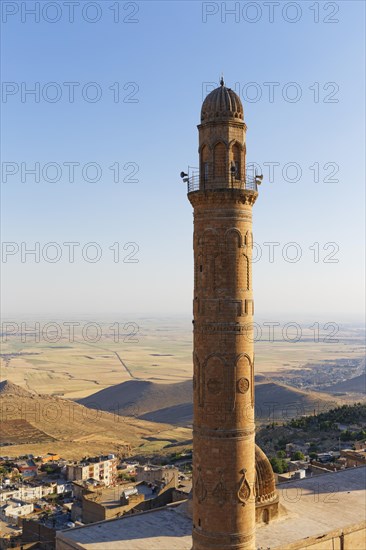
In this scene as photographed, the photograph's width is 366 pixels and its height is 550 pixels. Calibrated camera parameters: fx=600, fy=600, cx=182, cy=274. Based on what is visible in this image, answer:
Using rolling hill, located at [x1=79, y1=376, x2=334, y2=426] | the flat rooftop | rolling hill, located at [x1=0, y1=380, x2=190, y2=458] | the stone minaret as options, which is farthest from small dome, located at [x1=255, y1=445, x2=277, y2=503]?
rolling hill, located at [x1=79, y1=376, x2=334, y2=426]

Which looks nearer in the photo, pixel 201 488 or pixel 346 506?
pixel 201 488

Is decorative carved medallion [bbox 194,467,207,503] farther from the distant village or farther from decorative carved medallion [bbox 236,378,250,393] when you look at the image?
the distant village

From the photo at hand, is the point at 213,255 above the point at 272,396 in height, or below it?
above

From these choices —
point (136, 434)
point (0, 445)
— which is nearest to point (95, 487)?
point (0, 445)

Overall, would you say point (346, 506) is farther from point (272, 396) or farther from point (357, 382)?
point (357, 382)

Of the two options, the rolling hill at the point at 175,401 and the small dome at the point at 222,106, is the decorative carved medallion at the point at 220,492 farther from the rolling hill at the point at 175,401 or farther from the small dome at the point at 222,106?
the rolling hill at the point at 175,401

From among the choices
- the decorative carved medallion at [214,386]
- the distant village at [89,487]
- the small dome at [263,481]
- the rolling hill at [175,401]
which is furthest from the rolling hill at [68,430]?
the decorative carved medallion at [214,386]

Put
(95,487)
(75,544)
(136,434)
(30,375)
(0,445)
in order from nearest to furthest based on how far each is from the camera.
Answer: (75,544)
(95,487)
(0,445)
(136,434)
(30,375)
